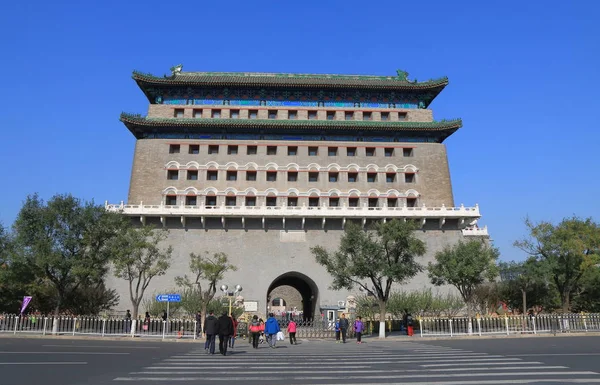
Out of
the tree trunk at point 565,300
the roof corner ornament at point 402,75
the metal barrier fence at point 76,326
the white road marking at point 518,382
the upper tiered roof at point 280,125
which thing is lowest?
the white road marking at point 518,382

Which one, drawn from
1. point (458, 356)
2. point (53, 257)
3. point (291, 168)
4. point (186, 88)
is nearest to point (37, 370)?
point (458, 356)

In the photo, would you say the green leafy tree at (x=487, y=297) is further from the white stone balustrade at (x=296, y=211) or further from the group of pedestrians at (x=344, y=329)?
the group of pedestrians at (x=344, y=329)

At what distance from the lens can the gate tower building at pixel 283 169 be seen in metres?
38.8

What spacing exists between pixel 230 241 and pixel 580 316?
2507 cm

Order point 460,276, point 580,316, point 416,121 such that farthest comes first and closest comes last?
point 416,121
point 460,276
point 580,316

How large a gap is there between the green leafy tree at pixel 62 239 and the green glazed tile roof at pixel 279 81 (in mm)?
19359

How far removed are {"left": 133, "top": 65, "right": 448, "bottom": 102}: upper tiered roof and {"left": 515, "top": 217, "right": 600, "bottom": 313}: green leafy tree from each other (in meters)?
19.2

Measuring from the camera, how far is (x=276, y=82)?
44594 mm

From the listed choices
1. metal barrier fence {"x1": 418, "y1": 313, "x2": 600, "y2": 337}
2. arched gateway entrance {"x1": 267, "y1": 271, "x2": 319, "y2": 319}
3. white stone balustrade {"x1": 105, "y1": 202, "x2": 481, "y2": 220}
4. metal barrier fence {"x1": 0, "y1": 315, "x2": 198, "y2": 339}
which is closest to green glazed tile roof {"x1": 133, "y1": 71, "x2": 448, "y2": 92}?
white stone balustrade {"x1": 105, "y1": 202, "x2": 481, "y2": 220}

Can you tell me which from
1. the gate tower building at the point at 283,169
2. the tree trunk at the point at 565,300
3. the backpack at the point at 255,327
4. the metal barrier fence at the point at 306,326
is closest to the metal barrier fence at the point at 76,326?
the metal barrier fence at the point at 306,326

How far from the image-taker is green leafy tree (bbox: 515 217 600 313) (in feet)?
98.1

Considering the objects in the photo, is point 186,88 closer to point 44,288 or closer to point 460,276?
point 44,288

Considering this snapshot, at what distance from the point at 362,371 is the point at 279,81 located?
123 ft

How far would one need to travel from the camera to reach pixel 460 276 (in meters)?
27.3
